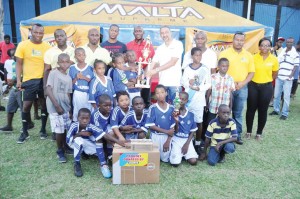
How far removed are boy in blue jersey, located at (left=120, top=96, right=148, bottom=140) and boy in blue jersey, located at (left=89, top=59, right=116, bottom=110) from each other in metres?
0.41

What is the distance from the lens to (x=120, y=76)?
4422mm

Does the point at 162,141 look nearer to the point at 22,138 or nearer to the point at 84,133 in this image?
the point at 84,133

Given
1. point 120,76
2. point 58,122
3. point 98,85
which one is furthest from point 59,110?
point 120,76

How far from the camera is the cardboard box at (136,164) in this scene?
3.43 meters

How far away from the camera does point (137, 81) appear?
4473 mm

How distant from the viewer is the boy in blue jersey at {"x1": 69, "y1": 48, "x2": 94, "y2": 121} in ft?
13.6

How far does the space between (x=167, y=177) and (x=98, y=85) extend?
1.58 meters

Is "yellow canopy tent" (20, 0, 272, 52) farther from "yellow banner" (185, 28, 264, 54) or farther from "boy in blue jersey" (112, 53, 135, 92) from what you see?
"boy in blue jersey" (112, 53, 135, 92)

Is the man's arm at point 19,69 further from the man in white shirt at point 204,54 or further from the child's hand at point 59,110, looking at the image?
the man in white shirt at point 204,54

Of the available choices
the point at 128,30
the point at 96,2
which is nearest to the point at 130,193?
the point at 128,30

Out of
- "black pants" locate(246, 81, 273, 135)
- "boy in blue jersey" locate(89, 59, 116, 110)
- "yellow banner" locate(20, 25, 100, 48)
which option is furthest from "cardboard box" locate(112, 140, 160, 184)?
"yellow banner" locate(20, 25, 100, 48)

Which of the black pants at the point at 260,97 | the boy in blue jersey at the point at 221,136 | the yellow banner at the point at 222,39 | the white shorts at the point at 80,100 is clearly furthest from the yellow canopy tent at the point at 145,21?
the boy in blue jersey at the point at 221,136

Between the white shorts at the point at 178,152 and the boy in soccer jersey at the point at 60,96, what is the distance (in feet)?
5.00

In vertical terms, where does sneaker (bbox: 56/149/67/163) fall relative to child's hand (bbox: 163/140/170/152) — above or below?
below
